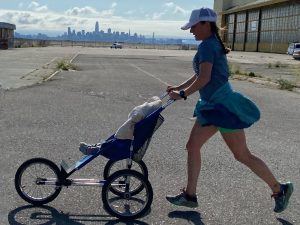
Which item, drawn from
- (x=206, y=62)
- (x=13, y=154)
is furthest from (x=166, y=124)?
(x=206, y=62)

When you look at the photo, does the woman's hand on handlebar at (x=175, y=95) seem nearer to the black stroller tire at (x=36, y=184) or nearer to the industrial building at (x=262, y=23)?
the black stroller tire at (x=36, y=184)

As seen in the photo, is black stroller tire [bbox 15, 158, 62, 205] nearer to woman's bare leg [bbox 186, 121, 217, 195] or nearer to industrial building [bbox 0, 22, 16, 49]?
woman's bare leg [bbox 186, 121, 217, 195]

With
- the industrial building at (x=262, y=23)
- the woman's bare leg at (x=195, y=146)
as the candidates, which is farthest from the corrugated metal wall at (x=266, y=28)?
the woman's bare leg at (x=195, y=146)

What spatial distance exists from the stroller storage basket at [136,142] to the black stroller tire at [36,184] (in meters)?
0.61

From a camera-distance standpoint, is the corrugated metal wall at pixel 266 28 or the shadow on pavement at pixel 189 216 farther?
the corrugated metal wall at pixel 266 28

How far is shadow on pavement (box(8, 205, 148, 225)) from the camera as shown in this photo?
4.02 metres

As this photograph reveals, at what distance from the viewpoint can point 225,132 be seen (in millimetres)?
4098

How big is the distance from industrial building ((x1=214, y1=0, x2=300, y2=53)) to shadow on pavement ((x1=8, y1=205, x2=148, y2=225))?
5637cm

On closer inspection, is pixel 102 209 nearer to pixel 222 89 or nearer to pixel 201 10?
pixel 222 89

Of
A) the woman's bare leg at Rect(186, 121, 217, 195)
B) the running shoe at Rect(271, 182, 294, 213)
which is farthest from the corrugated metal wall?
the woman's bare leg at Rect(186, 121, 217, 195)

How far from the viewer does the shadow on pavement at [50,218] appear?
402 cm

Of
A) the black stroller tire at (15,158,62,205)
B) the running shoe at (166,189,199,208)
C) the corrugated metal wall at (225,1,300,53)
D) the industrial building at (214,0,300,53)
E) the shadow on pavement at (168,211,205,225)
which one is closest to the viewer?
the shadow on pavement at (168,211,205,225)

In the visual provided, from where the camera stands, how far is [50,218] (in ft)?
13.5

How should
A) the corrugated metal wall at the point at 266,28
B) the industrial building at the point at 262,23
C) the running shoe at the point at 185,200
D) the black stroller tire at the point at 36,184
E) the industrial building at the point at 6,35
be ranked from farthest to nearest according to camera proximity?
the industrial building at the point at 262,23
the corrugated metal wall at the point at 266,28
the industrial building at the point at 6,35
the black stroller tire at the point at 36,184
the running shoe at the point at 185,200
